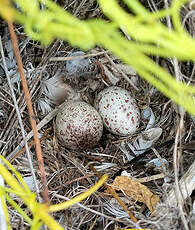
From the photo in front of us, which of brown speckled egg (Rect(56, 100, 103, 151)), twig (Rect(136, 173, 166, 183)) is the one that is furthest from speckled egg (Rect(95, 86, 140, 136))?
twig (Rect(136, 173, 166, 183))

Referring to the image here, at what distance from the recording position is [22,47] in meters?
1.69

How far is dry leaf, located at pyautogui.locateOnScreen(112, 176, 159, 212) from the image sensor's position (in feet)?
4.84

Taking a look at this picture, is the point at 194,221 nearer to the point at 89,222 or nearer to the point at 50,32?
the point at 89,222

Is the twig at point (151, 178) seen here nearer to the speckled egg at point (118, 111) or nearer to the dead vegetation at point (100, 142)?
the dead vegetation at point (100, 142)

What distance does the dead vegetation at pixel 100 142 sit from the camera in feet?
4.85

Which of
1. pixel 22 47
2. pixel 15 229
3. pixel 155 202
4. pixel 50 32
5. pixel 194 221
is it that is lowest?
pixel 15 229

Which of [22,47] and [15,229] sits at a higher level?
[22,47]

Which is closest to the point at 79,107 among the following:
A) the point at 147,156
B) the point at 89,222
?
the point at 147,156

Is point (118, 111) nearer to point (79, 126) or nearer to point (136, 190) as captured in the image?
point (79, 126)

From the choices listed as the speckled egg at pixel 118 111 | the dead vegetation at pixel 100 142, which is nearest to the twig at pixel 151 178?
the dead vegetation at pixel 100 142

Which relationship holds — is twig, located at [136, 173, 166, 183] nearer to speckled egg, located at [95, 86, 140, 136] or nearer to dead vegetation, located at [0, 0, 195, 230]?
dead vegetation, located at [0, 0, 195, 230]

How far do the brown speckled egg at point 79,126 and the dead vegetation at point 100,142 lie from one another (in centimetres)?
7

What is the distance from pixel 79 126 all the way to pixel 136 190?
1.05ft

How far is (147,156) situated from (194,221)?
1.47ft
